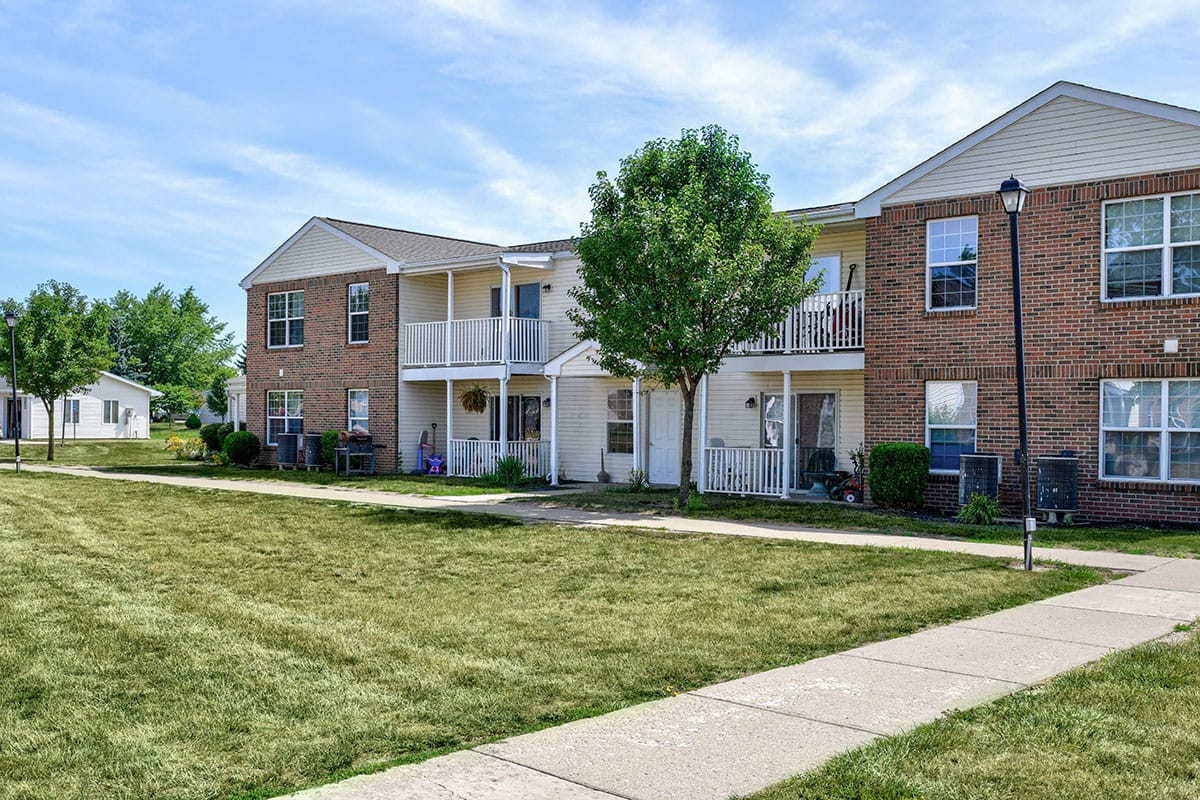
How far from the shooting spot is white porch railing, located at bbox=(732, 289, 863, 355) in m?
18.5

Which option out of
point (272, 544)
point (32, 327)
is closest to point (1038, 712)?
point (272, 544)

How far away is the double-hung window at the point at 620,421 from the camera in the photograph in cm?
2338

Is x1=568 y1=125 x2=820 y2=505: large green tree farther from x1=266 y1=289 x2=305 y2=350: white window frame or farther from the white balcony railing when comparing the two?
x1=266 y1=289 x2=305 y2=350: white window frame

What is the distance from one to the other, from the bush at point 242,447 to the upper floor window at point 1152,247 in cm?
2289

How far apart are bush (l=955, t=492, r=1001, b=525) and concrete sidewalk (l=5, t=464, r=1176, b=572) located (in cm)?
222

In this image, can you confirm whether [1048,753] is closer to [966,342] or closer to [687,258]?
[687,258]

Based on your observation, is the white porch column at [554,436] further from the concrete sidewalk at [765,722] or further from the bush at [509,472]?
the concrete sidewalk at [765,722]

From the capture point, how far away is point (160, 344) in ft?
253

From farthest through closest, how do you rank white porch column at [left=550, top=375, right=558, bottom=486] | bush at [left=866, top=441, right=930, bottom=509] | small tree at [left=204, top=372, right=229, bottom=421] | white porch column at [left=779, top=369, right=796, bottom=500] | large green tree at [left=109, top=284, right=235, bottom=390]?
large green tree at [left=109, top=284, right=235, bottom=390], small tree at [left=204, top=372, right=229, bottom=421], white porch column at [left=550, top=375, right=558, bottom=486], white porch column at [left=779, top=369, right=796, bottom=500], bush at [left=866, top=441, right=930, bottom=509]

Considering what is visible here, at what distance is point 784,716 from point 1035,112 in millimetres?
13871

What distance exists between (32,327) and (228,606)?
1140 inches

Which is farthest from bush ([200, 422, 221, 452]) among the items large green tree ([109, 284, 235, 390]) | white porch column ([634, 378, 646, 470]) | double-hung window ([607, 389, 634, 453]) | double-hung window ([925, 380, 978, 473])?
large green tree ([109, 284, 235, 390])

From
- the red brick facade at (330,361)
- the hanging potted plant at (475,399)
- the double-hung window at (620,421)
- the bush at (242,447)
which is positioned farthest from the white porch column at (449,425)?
the bush at (242,447)

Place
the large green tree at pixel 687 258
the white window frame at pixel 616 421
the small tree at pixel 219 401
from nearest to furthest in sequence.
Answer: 1. the large green tree at pixel 687 258
2. the white window frame at pixel 616 421
3. the small tree at pixel 219 401
